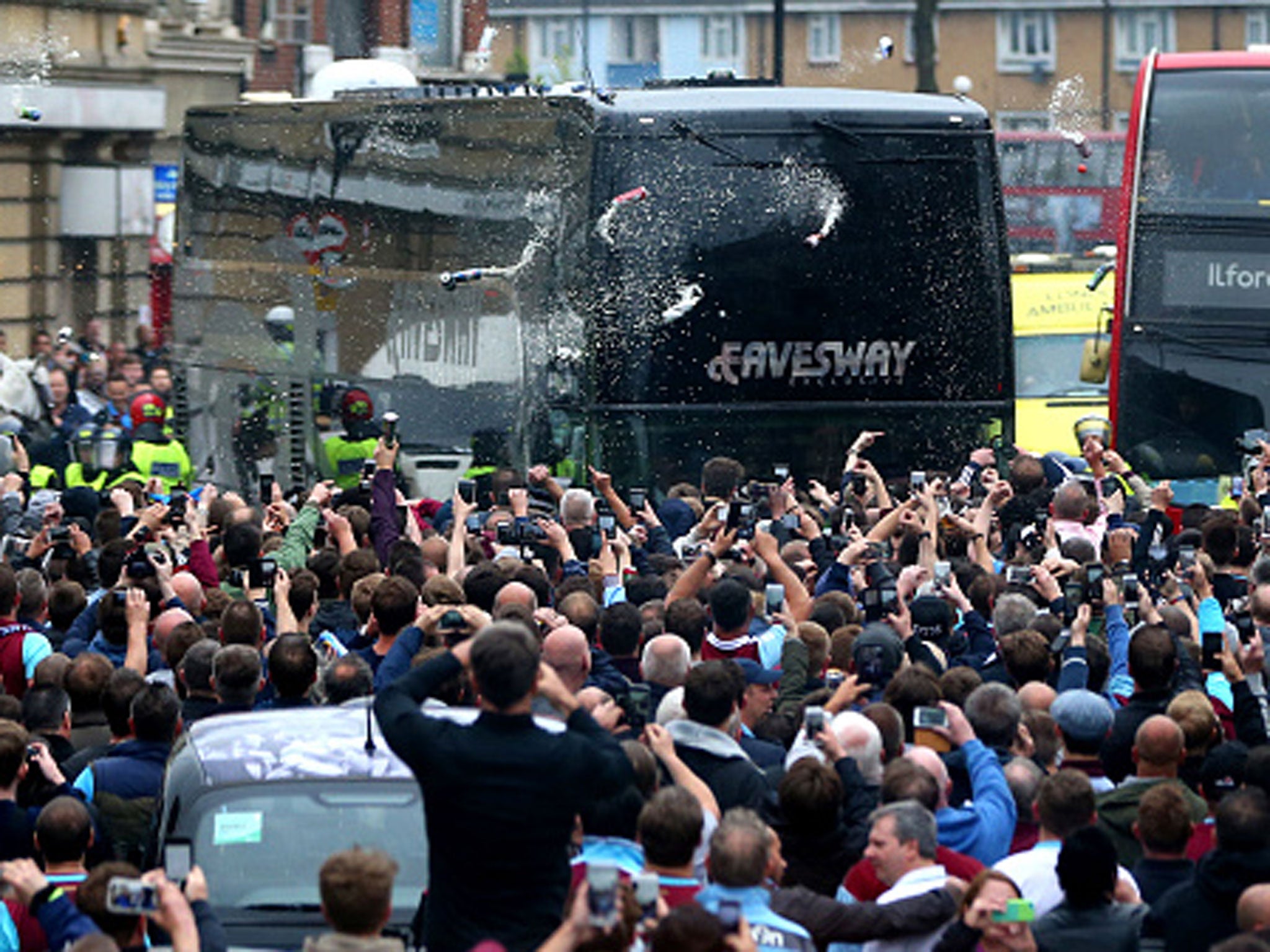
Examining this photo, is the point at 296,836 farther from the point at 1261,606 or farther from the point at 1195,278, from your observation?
the point at 1195,278

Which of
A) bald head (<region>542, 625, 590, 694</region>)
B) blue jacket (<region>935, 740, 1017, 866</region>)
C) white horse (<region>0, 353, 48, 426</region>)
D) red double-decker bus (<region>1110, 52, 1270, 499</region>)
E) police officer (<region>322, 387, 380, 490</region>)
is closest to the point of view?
blue jacket (<region>935, 740, 1017, 866</region>)

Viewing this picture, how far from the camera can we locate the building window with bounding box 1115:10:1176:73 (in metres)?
74.5

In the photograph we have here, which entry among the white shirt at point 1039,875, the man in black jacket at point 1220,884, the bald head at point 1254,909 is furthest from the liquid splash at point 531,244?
the bald head at point 1254,909

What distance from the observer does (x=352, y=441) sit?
16828 mm

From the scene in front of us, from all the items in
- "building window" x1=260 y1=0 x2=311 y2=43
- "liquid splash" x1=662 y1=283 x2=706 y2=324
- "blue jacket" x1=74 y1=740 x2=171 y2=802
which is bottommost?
"blue jacket" x1=74 y1=740 x2=171 y2=802

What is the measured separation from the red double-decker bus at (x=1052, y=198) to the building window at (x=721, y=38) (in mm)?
38121

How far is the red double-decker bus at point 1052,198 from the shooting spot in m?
38.1

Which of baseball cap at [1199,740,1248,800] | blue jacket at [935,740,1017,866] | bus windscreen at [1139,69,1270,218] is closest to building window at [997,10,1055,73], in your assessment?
bus windscreen at [1139,69,1270,218]

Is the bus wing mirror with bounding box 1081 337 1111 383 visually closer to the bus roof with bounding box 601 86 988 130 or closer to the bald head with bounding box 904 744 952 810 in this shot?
the bus roof with bounding box 601 86 988 130

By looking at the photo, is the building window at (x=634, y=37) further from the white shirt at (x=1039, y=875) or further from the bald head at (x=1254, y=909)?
the bald head at (x=1254, y=909)

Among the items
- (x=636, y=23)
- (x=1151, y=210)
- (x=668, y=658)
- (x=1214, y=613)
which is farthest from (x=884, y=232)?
(x=636, y=23)

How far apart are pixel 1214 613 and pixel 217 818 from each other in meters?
3.85

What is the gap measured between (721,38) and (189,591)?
222ft

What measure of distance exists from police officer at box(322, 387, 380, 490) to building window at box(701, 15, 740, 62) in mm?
60861
